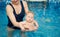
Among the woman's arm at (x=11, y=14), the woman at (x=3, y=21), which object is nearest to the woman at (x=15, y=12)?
the woman's arm at (x=11, y=14)

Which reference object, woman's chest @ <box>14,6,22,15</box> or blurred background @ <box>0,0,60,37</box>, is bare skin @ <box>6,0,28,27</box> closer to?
woman's chest @ <box>14,6,22,15</box>

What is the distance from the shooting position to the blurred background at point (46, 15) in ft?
5.57

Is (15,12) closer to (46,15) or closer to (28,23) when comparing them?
(28,23)

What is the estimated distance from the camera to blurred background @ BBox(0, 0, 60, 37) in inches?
66.9

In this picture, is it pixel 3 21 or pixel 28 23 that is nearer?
pixel 28 23

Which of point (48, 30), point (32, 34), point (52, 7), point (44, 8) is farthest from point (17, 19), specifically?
point (52, 7)

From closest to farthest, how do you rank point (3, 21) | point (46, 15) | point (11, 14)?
point (11, 14)
point (3, 21)
point (46, 15)

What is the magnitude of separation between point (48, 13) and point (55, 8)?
15cm

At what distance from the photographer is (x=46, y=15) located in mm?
1921


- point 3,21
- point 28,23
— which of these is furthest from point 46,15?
point 28,23

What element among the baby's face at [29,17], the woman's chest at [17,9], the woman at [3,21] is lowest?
the woman at [3,21]

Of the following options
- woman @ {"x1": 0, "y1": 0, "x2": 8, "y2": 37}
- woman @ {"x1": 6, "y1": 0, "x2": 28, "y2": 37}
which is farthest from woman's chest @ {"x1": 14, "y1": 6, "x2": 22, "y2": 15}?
woman @ {"x1": 0, "y1": 0, "x2": 8, "y2": 37}

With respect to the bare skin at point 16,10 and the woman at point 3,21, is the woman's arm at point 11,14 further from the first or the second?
the woman at point 3,21

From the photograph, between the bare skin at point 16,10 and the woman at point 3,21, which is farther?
the woman at point 3,21
